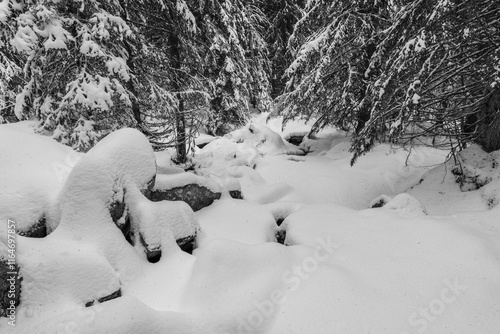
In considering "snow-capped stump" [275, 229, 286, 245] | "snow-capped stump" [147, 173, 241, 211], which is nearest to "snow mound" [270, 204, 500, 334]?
"snow-capped stump" [275, 229, 286, 245]

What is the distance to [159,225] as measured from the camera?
4418 mm

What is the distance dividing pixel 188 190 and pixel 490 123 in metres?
6.55

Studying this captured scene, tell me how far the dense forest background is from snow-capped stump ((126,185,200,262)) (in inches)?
119

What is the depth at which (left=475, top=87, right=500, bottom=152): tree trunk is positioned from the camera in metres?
5.61

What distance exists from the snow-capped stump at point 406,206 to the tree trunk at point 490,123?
7.11ft

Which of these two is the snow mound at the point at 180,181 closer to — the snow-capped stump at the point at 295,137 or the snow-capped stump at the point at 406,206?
the snow-capped stump at the point at 406,206

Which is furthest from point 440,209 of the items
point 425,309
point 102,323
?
point 102,323

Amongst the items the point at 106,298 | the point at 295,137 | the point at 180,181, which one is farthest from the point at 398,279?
the point at 295,137

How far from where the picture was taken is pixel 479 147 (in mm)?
6582

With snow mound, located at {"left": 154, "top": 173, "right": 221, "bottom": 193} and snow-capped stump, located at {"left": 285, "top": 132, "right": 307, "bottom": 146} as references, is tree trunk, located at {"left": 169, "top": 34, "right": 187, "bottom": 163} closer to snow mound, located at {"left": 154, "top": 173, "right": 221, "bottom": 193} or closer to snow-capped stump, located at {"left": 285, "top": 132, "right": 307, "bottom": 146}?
snow mound, located at {"left": 154, "top": 173, "right": 221, "bottom": 193}

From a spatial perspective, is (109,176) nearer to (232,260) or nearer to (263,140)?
(232,260)

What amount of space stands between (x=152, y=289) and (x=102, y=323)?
1.04 metres

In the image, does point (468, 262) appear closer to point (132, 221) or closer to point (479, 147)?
point (479, 147)

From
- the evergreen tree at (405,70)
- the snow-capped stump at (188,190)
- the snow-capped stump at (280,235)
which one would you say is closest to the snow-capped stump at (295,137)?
the evergreen tree at (405,70)
